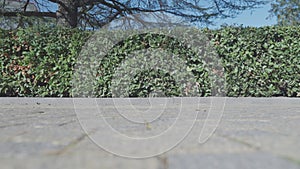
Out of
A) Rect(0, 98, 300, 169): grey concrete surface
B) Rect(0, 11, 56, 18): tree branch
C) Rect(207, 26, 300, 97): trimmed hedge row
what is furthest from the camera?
Rect(0, 11, 56, 18): tree branch

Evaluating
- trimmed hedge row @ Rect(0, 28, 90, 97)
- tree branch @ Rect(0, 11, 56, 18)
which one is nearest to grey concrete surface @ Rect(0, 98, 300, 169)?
trimmed hedge row @ Rect(0, 28, 90, 97)

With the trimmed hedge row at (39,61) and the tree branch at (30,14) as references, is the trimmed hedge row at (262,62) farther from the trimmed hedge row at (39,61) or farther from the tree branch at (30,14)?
the tree branch at (30,14)

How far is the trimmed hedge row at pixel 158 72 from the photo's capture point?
5.43m

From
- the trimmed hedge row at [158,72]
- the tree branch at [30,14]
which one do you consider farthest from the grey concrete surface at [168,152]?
the tree branch at [30,14]

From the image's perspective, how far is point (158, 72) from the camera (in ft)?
18.0

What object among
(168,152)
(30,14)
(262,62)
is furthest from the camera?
(30,14)

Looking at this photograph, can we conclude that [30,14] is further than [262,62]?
Yes

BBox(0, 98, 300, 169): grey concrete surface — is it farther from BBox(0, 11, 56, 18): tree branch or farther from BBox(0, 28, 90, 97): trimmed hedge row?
BBox(0, 11, 56, 18): tree branch

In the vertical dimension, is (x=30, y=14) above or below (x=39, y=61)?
above

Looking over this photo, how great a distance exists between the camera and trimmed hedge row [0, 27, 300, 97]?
5.43 metres

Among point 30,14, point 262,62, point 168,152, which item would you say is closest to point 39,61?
point 262,62

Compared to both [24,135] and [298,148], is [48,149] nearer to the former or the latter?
[24,135]

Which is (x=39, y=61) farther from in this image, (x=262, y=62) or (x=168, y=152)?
(x=168, y=152)

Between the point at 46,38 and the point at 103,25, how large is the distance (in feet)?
13.8
